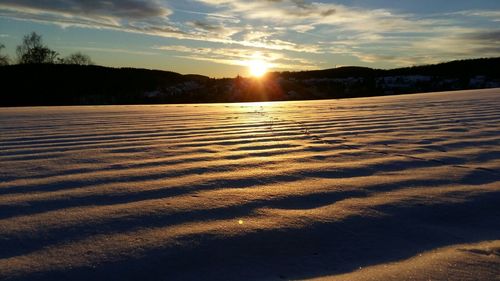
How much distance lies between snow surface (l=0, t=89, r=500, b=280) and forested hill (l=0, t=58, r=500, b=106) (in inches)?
655

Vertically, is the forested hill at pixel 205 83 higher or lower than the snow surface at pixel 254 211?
higher

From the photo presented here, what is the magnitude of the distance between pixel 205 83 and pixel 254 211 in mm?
29531

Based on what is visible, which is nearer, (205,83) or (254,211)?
(254,211)

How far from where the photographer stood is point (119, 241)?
1.30 metres

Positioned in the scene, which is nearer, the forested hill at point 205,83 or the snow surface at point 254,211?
the snow surface at point 254,211

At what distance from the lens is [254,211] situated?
157 centimetres

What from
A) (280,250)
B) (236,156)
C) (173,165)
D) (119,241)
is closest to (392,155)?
(236,156)

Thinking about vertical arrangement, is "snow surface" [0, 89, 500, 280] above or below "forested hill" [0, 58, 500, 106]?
below

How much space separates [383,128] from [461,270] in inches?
116

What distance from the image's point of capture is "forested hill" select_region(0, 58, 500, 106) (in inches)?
893

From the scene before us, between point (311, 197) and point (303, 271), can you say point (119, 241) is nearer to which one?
point (303, 271)

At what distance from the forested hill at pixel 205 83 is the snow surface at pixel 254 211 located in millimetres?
16648

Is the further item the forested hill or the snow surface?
the forested hill

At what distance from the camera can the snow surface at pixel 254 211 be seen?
1.14 metres
